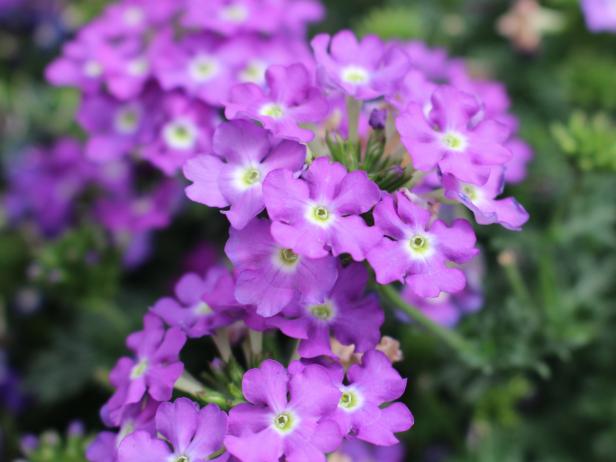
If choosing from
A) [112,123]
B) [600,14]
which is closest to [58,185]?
[112,123]

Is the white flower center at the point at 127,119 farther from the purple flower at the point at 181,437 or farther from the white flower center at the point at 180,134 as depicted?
the purple flower at the point at 181,437

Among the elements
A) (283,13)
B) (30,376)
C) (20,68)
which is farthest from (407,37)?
(20,68)

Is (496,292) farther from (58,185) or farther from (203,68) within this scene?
(58,185)

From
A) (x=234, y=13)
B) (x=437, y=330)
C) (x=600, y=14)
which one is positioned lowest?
(x=437, y=330)

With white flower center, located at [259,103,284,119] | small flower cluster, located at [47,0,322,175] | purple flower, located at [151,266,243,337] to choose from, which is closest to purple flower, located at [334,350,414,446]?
purple flower, located at [151,266,243,337]

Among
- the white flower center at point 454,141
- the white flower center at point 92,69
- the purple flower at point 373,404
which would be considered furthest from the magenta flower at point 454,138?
the white flower center at point 92,69

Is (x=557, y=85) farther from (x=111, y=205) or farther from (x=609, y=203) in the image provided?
(x=111, y=205)
